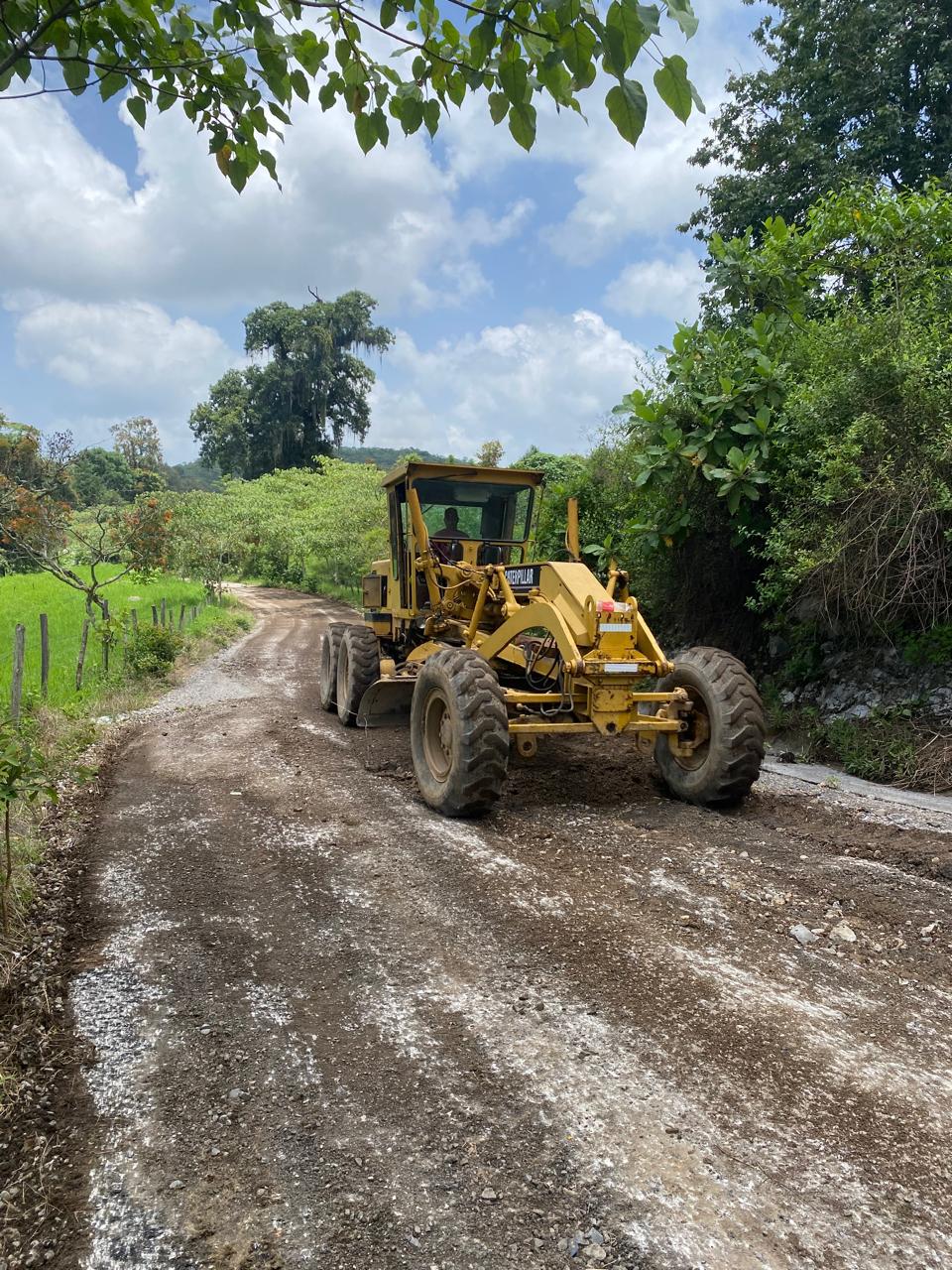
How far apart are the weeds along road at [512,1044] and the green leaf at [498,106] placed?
2848 mm

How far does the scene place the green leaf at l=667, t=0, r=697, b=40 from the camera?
1.55 meters

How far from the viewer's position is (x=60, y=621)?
20469 mm

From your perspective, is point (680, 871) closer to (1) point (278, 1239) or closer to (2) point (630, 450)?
(1) point (278, 1239)

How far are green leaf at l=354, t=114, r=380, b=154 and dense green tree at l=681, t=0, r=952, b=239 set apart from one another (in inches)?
692

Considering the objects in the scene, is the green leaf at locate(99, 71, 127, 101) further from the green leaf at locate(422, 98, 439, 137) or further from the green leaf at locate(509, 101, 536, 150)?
the green leaf at locate(509, 101, 536, 150)

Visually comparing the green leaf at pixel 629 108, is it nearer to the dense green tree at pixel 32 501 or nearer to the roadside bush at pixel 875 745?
the roadside bush at pixel 875 745

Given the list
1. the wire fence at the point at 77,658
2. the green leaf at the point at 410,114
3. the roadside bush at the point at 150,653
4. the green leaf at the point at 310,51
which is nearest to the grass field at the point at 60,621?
the wire fence at the point at 77,658

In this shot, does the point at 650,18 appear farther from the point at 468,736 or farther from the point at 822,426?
the point at 822,426

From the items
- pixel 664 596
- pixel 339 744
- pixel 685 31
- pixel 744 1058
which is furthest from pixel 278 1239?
pixel 664 596

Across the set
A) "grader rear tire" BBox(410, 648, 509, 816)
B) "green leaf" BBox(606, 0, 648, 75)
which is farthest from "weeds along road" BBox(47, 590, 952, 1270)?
"green leaf" BBox(606, 0, 648, 75)

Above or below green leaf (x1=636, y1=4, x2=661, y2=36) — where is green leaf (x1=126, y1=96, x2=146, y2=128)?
above

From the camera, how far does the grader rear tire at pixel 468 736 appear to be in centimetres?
552

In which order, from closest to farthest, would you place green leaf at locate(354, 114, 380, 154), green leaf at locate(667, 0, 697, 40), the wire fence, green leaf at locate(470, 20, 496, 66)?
green leaf at locate(667, 0, 697, 40) → green leaf at locate(470, 20, 496, 66) → green leaf at locate(354, 114, 380, 154) → the wire fence

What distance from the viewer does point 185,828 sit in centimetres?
559
